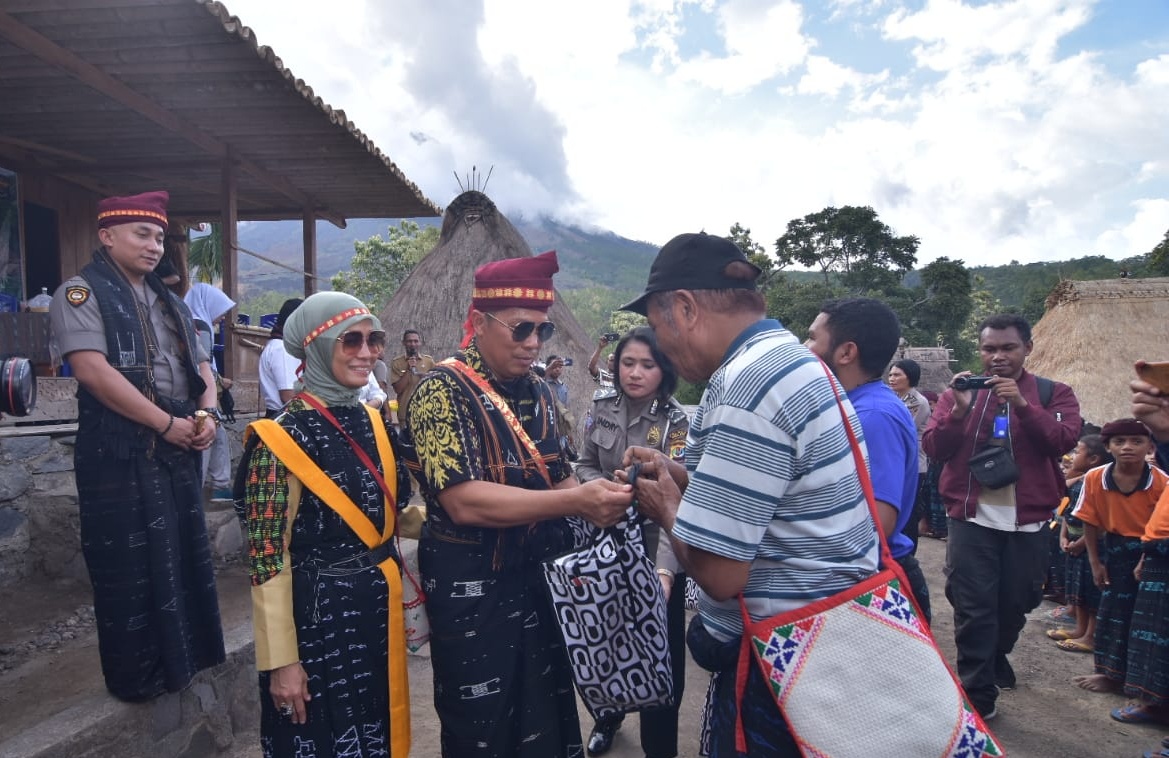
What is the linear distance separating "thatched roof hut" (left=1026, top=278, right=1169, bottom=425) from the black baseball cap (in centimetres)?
1535

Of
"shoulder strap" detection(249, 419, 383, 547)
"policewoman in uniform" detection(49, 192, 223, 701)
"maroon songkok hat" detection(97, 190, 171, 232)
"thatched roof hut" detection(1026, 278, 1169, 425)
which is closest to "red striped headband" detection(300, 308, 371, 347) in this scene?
"shoulder strap" detection(249, 419, 383, 547)

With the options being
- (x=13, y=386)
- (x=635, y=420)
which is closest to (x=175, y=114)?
(x=13, y=386)

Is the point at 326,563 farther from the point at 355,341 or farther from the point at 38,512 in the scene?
the point at 38,512

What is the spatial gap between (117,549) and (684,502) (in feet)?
8.14

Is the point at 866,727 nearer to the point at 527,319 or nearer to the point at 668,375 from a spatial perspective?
the point at 527,319

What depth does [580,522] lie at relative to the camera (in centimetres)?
250

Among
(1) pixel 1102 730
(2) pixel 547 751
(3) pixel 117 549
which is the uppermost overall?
(3) pixel 117 549

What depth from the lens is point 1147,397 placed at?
10.4 feet

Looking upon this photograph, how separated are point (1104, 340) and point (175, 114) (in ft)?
55.5

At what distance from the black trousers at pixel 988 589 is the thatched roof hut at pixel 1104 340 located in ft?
40.5

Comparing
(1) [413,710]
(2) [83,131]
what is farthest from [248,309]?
(1) [413,710]

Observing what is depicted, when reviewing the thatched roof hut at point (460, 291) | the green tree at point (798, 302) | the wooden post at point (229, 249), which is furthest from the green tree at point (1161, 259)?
the wooden post at point (229, 249)

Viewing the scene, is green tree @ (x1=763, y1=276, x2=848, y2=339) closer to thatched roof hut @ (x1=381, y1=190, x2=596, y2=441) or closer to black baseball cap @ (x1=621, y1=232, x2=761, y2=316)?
thatched roof hut @ (x1=381, y1=190, x2=596, y2=441)

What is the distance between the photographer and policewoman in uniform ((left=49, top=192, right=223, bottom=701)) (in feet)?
9.03
